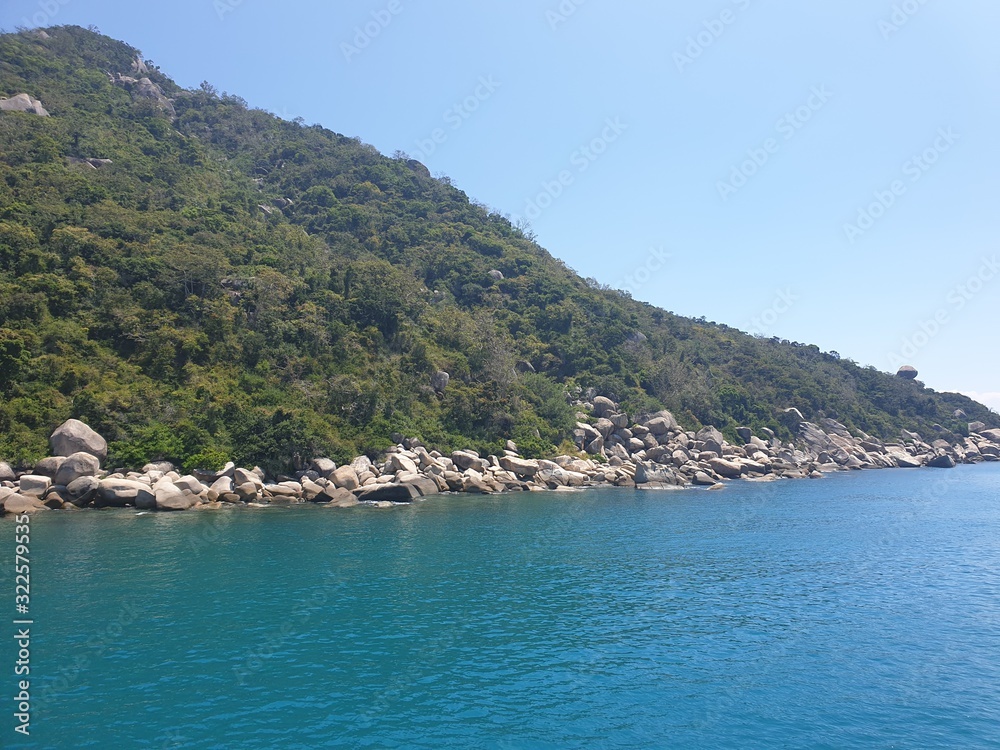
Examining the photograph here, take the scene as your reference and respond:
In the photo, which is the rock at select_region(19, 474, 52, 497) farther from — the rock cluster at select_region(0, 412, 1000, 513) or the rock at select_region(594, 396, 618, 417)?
the rock at select_region(594, 396, 618, 417)

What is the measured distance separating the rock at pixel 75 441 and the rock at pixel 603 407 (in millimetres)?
48273

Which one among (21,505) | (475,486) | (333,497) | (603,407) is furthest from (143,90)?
(475,486)

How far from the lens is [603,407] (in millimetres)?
69062

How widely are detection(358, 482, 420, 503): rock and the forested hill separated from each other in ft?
16.2

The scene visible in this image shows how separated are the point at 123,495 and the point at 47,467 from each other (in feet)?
15.9

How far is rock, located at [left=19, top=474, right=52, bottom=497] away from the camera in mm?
33938

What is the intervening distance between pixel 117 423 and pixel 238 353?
12.7 metres

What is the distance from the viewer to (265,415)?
4378 cm

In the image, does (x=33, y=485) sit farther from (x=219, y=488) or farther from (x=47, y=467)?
(x=219, y=488)

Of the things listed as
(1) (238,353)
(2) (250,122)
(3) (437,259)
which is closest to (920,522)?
(1) (238,353)

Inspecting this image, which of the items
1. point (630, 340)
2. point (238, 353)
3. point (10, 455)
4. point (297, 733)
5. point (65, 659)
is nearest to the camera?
point (297, 733)

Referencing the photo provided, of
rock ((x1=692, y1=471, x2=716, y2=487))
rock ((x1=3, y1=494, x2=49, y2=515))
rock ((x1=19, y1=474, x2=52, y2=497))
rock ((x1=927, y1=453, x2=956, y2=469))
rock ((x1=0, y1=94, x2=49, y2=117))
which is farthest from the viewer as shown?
rock ((x1=927, y1=453, x2=956, y2=469))

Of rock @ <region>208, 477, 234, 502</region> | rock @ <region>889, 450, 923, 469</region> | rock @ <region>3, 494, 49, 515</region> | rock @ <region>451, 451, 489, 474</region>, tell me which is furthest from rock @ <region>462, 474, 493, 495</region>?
rock @ <region>889, 450, 923, 469</region>

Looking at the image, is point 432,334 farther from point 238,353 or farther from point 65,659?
point 65,659
